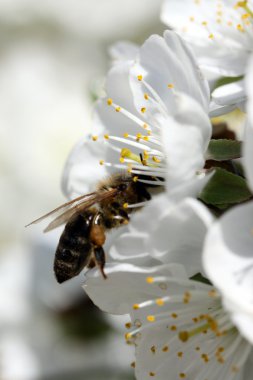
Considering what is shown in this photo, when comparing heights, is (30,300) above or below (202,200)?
below

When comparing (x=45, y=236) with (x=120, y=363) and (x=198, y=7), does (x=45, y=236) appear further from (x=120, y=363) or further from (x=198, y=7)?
(x=198, y=7)

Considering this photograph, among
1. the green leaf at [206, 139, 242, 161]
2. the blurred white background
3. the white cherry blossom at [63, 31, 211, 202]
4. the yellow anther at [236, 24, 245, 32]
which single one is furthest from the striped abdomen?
the blurred white background

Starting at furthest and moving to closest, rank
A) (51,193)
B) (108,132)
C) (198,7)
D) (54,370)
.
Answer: (51,193)
(54,370)
(198,7)
(108,132)

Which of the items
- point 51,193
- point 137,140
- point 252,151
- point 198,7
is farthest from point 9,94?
point 252,151

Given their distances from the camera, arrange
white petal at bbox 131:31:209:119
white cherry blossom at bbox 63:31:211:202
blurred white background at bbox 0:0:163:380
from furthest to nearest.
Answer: blurred white background at bbox 0:0:163:380 < white petal at bbox 131:31:209:119 < white cherry blossom at bbox 63:31:211:202

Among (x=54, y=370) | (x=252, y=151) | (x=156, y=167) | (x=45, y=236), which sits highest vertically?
(x=252, y=151)

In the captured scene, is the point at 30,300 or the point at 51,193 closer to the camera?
the point at 30,300

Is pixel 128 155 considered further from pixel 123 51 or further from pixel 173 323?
pixel 123 51

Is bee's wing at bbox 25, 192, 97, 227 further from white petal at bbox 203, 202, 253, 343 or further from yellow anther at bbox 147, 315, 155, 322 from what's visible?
white petal at bbox 203, 202, 253, 343
